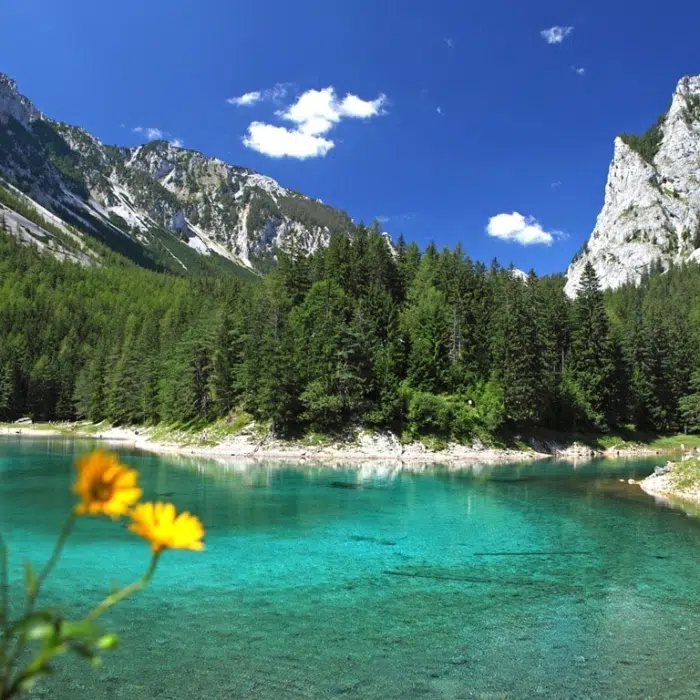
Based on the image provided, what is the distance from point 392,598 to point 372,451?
3919cm

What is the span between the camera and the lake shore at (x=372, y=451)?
170 feet

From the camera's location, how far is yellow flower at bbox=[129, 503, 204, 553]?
1.54 metres

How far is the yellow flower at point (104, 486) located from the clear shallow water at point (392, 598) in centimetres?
792

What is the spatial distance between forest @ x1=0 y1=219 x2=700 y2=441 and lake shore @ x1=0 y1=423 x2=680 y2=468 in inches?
82.2

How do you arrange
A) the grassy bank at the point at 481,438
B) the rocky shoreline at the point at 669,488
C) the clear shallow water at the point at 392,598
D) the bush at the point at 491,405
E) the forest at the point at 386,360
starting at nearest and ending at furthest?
the clear shallow water at the point at 392,598 < the rocky shoreline at the point at 669,488 < the grassy bank at the point at 481,438 < the forest at the point at 386,360 < the bush at the point at 491,405

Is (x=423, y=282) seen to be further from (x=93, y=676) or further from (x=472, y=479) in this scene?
(x=93, y=676)

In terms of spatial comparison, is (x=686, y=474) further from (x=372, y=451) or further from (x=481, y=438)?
(x=372, y=451)

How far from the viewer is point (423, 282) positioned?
76688 mm

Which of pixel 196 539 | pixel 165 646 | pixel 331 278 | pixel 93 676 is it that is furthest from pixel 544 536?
pixel 331 278

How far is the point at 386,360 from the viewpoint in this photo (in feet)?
201

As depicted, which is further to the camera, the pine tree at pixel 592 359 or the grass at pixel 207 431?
the pine tree at pixel 592 359

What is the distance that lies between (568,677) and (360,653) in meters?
4.02

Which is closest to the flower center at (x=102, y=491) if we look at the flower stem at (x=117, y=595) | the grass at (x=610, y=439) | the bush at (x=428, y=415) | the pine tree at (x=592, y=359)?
the flower stem at (x=117, y=595)

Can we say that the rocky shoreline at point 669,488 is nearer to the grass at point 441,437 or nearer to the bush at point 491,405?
the grass at point 441,437
